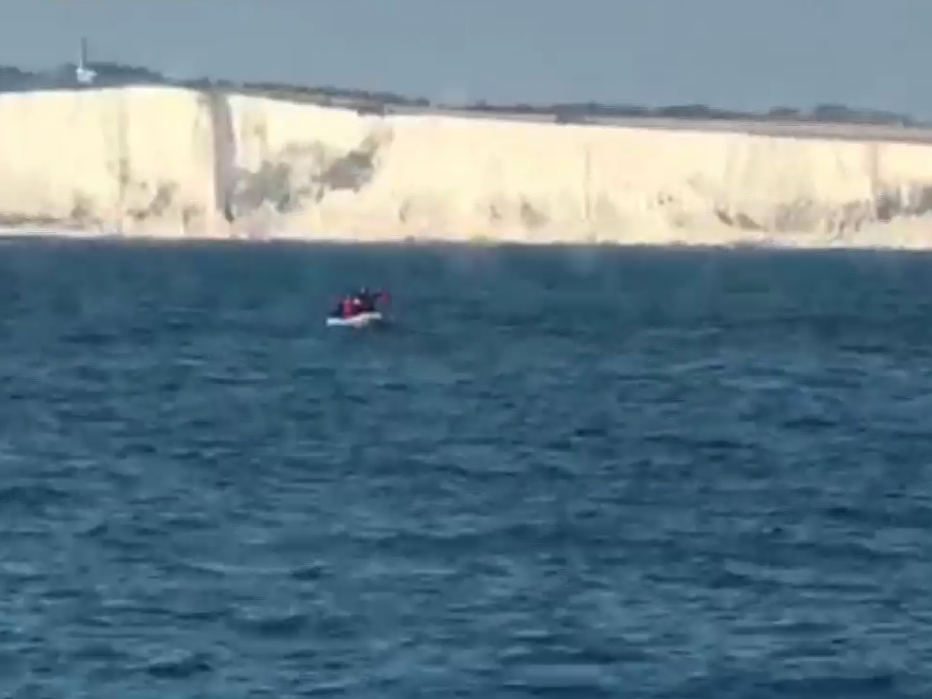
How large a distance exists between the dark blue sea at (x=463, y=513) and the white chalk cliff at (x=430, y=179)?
2390 inches

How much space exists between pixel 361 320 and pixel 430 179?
6446cm

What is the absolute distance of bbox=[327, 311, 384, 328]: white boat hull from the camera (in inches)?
2279

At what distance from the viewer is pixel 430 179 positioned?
400 feet

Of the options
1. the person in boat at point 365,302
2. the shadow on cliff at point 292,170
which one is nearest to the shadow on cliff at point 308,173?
the shadow on cliff at point 292,170

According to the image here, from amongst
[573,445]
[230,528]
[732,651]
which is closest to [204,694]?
[732,651]

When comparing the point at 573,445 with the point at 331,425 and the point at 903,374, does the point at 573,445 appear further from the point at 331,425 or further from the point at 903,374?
the point at 903,374

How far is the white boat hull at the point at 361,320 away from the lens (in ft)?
190

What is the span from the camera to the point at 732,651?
2108 centimetres

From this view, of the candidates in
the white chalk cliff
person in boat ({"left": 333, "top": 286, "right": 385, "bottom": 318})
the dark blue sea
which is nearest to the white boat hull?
person in boat ({"left": 333, "top": 286, "right": 385, "bottom": 318})

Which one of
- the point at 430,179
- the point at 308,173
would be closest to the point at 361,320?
the point at 308,173

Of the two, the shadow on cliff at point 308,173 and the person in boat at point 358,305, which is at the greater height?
the shadow on cliff at point 308,173

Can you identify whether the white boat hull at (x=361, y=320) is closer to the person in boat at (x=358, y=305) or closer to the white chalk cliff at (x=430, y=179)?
the person in boat at (x=358, y=305)

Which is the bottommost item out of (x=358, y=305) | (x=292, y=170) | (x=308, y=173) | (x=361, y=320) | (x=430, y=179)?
(x=361, y=320)

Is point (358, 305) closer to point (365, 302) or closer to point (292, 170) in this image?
point (365, 302)
